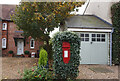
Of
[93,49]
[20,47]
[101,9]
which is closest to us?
[93,49]

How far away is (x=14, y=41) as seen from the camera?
14.8 m

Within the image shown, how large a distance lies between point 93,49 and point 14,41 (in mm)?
10875

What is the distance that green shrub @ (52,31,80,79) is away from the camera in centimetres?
426

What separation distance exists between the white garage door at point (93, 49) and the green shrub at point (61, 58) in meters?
3.97

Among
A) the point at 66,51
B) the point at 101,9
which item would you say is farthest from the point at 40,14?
the point at 101,9

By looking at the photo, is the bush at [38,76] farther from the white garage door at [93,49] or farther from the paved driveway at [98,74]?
the white garage door at [93,49]

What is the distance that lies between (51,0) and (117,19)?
4923 mm

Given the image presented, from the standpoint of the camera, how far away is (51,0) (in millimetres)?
7660

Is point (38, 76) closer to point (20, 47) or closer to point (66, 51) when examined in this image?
point (66, 51)

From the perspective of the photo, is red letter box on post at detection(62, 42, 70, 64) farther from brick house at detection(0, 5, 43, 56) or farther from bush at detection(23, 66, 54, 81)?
brick house at detection(0, 5, 43, 56)

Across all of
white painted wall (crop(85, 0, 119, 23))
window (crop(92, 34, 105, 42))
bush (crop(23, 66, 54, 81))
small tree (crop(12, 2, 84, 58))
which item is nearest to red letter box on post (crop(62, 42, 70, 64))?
bush (crop(23, 66, 54, 81))

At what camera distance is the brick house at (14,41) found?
14.6 metres

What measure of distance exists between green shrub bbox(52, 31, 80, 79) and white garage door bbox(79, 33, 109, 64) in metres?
3.97

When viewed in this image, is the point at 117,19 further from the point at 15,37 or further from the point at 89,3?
the point at 15,37
